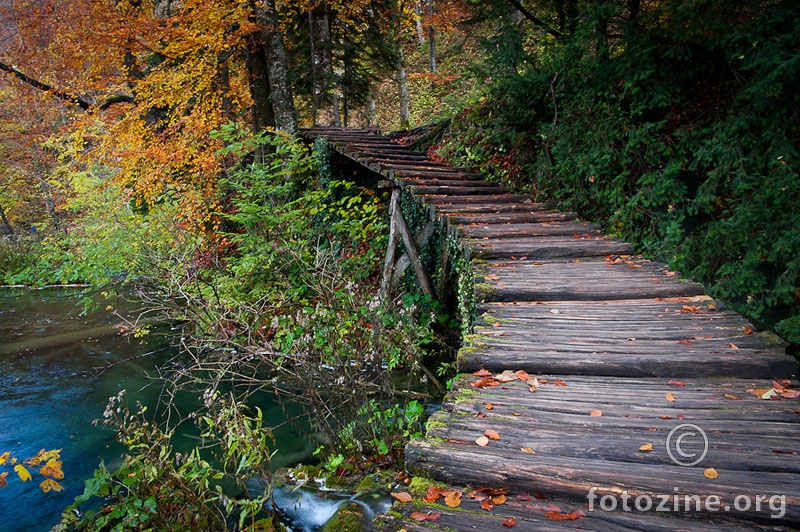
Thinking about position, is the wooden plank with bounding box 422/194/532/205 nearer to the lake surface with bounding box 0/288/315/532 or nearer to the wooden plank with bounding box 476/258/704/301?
the wooden plank with bounding box 476/258/704/301

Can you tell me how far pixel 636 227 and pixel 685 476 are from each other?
5.37 meters

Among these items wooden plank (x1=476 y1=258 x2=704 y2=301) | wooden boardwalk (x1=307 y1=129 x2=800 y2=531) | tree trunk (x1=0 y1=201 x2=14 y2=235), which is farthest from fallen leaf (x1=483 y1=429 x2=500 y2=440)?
tree trunk (x1=0 y1=201 x2=14 y2=235)

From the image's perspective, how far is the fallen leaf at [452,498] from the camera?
6.11 feet

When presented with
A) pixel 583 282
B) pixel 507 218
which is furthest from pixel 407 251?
pixel 583 282

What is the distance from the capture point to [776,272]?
5.54 metres

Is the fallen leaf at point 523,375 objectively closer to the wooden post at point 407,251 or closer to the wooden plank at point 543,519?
the wooden plank at point 543,519

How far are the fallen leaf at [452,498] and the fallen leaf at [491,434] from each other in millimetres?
349

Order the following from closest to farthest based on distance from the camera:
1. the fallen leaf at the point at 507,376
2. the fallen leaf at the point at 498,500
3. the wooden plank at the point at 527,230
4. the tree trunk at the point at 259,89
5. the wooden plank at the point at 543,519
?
the wooden plank at the point at 543,519 → the fallen leaf at the point at 498,500 → the fallen leaf at the point at 507,376 → the wooden plank at the point at 527,230 → the tree trunk at the point at 259,89

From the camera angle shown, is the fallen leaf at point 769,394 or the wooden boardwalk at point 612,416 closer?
the wooden boardwalk at point 612,416

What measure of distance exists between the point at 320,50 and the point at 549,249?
34.2 ft

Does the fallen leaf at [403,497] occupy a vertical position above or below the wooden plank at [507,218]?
below

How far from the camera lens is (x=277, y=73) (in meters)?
10.7

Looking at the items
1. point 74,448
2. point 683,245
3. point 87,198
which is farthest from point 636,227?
point 87,198

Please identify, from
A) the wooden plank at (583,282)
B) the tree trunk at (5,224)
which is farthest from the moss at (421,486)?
the tree trunk at (5,224)
